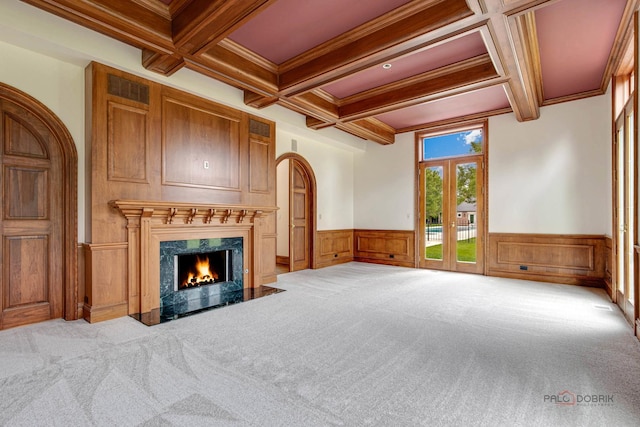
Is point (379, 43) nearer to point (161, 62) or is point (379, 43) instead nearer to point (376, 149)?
point (161, 62)

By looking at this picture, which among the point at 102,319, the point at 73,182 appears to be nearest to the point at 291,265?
the point at 102,319

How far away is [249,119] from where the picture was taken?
17.6 feet

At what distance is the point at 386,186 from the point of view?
26.3ft

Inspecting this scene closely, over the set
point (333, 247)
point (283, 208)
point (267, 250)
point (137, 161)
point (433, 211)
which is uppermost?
point (137, 161)

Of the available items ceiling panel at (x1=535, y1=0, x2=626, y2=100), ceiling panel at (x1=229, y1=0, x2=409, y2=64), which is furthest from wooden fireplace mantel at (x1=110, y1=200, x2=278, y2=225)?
ceiling panel at (x1=535, y1=0, x2=626, y2=100)

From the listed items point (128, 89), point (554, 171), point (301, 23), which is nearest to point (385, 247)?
point (554, 171)

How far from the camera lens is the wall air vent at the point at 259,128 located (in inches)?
213

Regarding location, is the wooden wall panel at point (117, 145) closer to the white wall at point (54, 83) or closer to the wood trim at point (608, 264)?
the white wall at point (54, 83)

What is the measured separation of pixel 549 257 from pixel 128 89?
7212mm

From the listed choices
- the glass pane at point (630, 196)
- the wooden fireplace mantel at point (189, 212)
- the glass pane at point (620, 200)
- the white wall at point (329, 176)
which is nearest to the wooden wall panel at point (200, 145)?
the wooden fireplace mantel at point (189, 212)

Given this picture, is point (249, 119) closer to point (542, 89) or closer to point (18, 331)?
point (18, 331)

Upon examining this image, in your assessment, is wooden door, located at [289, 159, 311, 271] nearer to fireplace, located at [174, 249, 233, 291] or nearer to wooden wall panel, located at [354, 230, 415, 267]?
wooden wall panel, located at [354, 230, 415, 267]

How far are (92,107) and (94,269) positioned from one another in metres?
1.84

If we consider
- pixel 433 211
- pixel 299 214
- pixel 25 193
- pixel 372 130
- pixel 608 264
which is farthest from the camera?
pixel 299 214
